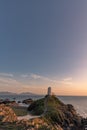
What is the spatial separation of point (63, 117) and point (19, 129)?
118ft

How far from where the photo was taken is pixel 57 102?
80562 millimetres

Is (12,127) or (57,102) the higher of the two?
(57,102)

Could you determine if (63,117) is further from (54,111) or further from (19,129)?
(19,129)

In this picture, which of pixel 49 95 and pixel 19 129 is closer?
pixel 19 129

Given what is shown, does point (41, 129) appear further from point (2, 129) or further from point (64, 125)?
point (64, 125)

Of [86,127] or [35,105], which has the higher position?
[35,105]

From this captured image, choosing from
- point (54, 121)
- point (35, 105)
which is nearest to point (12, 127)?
point (54, 121)

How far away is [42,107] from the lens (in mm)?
66562

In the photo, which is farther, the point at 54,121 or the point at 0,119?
the point at 54,121

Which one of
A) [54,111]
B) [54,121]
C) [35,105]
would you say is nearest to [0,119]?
[54,121]

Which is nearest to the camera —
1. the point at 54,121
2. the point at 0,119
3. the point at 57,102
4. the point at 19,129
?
the point at 19,129

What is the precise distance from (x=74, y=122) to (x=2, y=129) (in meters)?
39.3

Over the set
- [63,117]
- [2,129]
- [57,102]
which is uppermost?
[57,102]

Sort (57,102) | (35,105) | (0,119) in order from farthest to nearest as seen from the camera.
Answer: (57,102)
(35,105)
(0,119)
